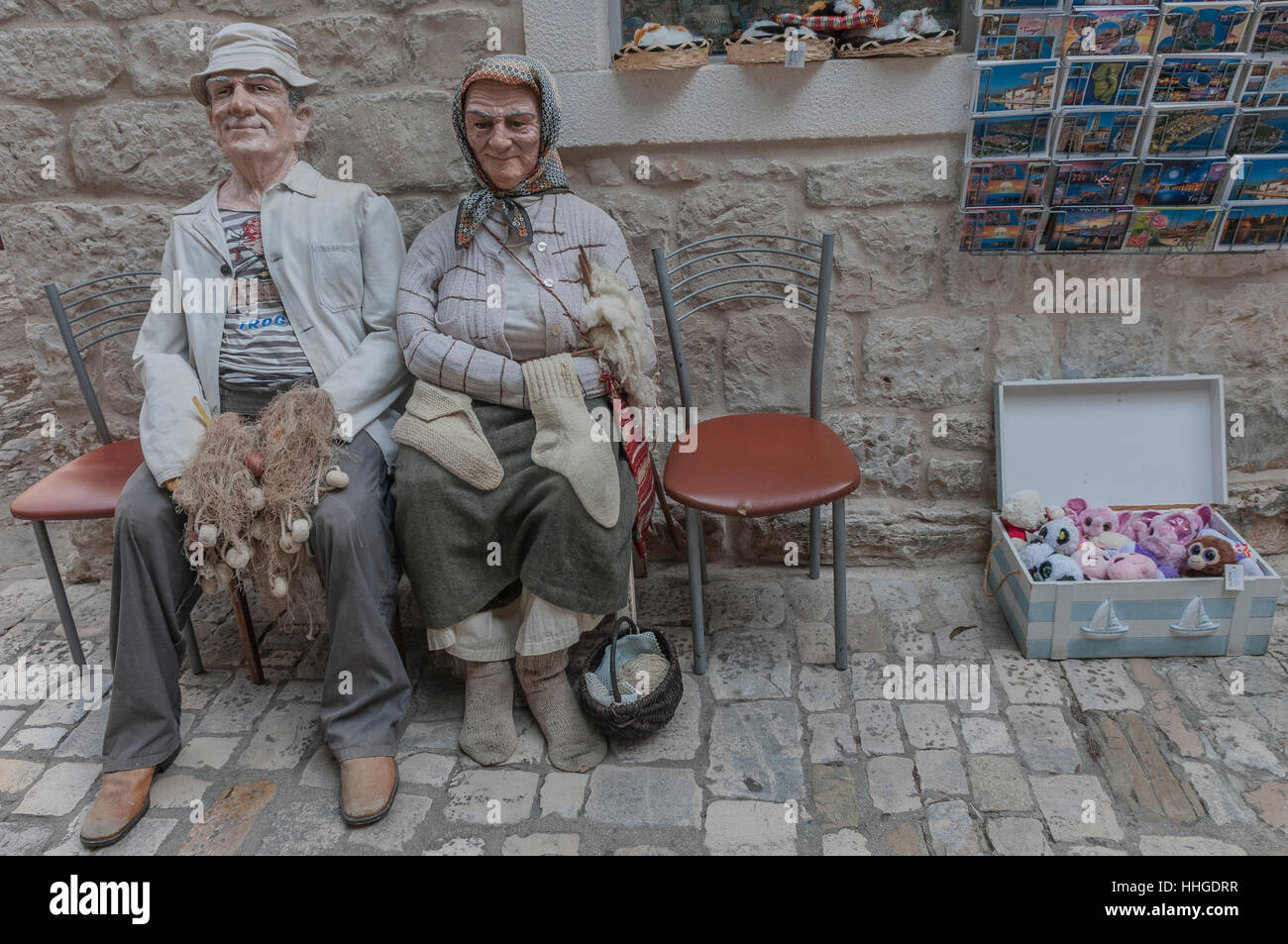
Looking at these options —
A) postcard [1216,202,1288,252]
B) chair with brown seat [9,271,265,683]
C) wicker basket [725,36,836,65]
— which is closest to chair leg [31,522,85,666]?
chair with brown seat [9,271,265,683]

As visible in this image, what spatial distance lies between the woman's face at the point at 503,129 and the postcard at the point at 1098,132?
151 centimetres

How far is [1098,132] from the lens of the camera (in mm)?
2666

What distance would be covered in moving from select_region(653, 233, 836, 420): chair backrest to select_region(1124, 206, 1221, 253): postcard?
0.92 meters

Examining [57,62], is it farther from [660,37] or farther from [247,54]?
[660,37]

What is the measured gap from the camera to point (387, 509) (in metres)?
2.44

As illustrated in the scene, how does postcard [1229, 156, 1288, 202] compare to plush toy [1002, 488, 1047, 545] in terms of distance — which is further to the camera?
plush toy [1002, 488, 1047, 545]

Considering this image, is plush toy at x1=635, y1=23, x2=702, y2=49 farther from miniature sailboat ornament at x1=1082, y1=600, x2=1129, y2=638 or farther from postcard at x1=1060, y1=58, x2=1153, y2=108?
miniature sailboat ornament at x1=1082, y1=600, x2=1129, y2=638

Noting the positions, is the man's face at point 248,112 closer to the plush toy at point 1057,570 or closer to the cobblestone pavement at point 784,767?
the cobblestone pavement at point 784,767

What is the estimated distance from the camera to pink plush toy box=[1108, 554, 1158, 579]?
8.54 feet

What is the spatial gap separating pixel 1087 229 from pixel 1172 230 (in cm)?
25

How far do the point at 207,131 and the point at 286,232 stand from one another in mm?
644

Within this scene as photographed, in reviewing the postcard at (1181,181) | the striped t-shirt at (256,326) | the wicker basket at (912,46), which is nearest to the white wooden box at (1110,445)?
the postcard at (1181,181)

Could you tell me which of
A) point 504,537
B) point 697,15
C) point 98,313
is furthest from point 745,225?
point 98,313

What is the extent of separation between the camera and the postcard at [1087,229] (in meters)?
2.76
